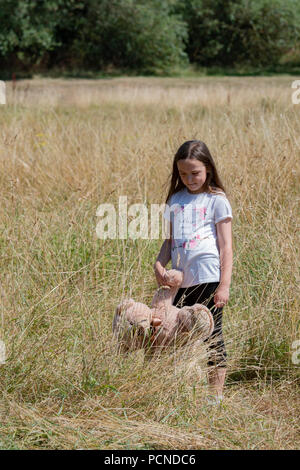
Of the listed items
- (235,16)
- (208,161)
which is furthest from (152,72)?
(208,161)

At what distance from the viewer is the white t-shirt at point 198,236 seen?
2.45 meters

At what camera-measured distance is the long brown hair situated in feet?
8.18

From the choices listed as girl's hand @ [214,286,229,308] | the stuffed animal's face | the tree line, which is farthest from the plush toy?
the tree line

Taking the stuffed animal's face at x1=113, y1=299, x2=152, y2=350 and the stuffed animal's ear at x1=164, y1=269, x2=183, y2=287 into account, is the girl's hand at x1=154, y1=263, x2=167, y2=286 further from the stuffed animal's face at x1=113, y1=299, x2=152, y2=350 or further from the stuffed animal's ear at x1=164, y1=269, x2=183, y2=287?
the stuffed animal's face at x1=113, y1=299, x2=152, y2=350

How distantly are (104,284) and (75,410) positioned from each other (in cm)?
105

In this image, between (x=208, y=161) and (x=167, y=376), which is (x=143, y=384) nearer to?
(x=167, y=376)

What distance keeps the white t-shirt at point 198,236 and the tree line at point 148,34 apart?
75.8 ft

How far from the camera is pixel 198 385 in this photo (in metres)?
2.35

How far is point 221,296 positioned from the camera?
2395 millimetres

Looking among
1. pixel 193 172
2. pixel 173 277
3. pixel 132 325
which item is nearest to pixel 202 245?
pixel 173 277

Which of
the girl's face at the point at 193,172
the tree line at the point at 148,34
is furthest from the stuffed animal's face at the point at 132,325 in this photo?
the tree line at the point at 148,34

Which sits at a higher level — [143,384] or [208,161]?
[208,161]

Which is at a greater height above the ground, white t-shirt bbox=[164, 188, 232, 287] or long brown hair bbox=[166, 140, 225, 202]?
long brown hair bbox=[166, 140, 225, 202]

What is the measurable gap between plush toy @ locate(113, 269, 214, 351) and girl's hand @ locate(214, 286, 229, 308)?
0.13m
